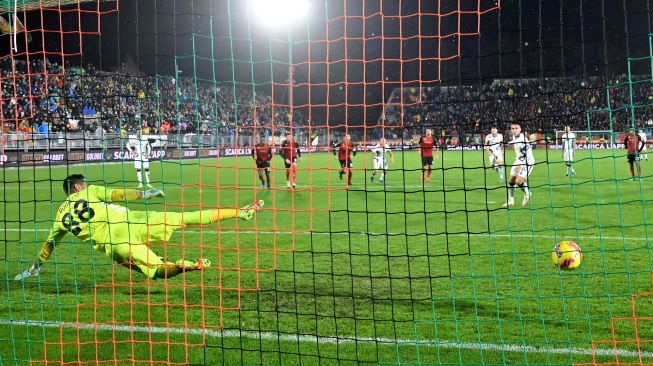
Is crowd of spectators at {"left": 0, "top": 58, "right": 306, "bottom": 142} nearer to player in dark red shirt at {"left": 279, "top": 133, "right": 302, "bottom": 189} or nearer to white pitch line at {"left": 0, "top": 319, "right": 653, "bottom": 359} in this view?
player in dark red shirt at {"left": 279, "top": 133, "right": 302, "bottom": 189}

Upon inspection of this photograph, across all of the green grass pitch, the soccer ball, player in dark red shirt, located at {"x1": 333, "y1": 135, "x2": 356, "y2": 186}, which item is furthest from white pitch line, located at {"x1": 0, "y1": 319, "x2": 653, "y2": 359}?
player in dark red shirt, located at {"x1": 333, "y1": 135, "x2": 356, "y2": 186}

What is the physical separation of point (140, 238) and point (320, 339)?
239cm

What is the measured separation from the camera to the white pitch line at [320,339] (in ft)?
17.1

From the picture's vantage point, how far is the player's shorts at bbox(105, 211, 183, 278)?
6.71m

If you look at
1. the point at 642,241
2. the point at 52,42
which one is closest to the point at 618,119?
the point at 642,241

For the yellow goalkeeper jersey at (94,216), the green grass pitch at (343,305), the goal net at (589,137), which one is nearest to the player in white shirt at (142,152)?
the yellow goalkeeper jersey at (94,216)

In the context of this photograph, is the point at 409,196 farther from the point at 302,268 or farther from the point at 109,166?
the point at 109,166

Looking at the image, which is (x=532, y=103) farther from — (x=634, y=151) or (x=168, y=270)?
(x=168, y=270)

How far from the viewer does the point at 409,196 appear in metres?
17.3

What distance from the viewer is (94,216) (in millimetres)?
6863

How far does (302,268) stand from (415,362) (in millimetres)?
3569

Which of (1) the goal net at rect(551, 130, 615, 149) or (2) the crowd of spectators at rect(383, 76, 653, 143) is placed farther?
(1) the goal net at rect(551, 130, 615, 149)

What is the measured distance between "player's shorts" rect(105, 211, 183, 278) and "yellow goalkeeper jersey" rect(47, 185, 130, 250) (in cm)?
4

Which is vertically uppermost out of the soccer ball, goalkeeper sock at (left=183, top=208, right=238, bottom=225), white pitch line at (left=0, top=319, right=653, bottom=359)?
goalkeeper sock at (left=183, top=208, right=238, bottom=225)
